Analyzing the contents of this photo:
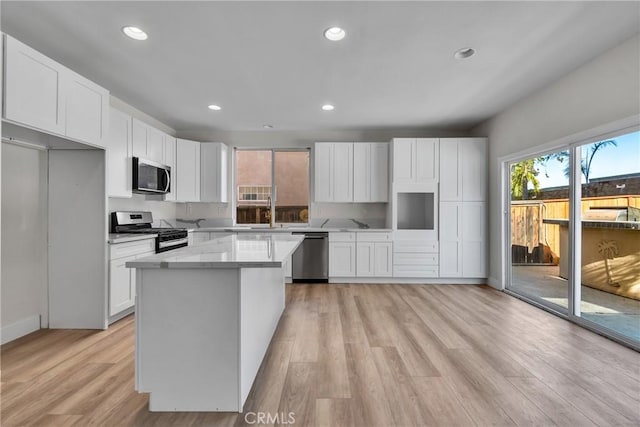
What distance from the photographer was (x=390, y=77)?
309 centimetres

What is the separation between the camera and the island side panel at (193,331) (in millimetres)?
1614

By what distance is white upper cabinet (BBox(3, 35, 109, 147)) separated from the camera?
2049mm

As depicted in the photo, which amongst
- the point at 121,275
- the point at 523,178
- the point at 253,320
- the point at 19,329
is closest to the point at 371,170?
the point at 523,178

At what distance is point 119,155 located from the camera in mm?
3301

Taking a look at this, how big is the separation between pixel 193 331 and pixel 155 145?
10.9 ft

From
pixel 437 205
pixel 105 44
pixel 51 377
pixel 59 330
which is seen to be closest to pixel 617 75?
pixel 437 205

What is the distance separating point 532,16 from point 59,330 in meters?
4.82

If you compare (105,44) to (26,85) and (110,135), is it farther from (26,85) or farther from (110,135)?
(110,135)

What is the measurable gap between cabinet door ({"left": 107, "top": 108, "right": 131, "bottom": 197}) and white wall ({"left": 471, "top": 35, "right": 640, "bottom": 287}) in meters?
4.70

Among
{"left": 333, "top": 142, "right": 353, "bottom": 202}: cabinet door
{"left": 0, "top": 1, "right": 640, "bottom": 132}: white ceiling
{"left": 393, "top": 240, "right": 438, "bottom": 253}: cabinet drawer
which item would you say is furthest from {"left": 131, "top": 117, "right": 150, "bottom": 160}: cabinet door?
{"left": 393, "top": 240, "right": 438, "bottom": 253}: cabinet drawer

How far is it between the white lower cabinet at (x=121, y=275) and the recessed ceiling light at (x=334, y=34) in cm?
279

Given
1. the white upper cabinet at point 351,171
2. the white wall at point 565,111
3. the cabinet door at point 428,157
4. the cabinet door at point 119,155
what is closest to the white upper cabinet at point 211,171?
the cabinet door at point 119,155

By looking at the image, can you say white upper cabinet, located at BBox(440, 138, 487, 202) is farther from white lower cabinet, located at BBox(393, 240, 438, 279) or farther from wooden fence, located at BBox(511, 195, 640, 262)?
white lower cabinet, located at BBox(393, 240, 438, 279)

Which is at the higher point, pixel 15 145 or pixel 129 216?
pixel 15 145
